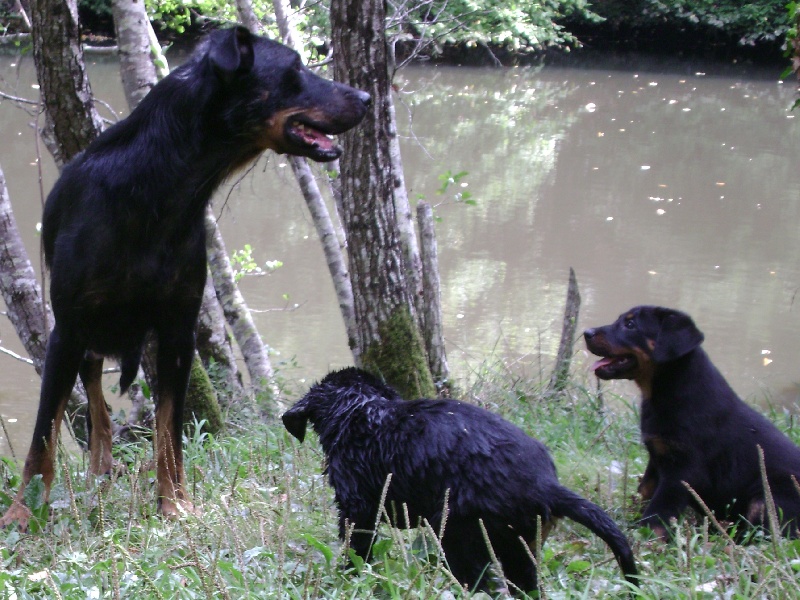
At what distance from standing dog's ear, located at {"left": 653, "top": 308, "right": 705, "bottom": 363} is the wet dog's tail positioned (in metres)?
1.41

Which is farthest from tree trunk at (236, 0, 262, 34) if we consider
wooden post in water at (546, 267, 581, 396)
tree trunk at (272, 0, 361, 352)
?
wooden post in water at (546, 267, 581, 396)

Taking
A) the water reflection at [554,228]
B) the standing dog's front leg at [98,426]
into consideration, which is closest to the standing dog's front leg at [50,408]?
the standing dog's front leg at [98,426]

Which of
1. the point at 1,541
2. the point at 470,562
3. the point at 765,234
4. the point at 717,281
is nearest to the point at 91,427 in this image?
the point at 1,541

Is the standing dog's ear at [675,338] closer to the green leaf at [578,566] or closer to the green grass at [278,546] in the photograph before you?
the green grass at [278,546]

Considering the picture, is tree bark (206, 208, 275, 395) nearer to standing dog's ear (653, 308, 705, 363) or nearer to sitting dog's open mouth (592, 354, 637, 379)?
sitting dog's open mouth (592, 354, 637, 379)

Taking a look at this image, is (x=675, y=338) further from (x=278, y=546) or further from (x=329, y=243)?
(x=329, y=243)

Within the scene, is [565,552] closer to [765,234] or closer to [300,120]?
[300,120]

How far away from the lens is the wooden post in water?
6.65 meters

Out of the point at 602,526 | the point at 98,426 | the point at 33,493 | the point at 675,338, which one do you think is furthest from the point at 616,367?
the point at 33,493

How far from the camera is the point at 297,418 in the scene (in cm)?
384

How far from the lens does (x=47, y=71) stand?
504 centimetres

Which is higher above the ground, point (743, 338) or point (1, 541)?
point (1, 541)

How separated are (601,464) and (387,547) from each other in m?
1.79

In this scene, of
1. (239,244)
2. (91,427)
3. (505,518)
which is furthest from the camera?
(239,244)
